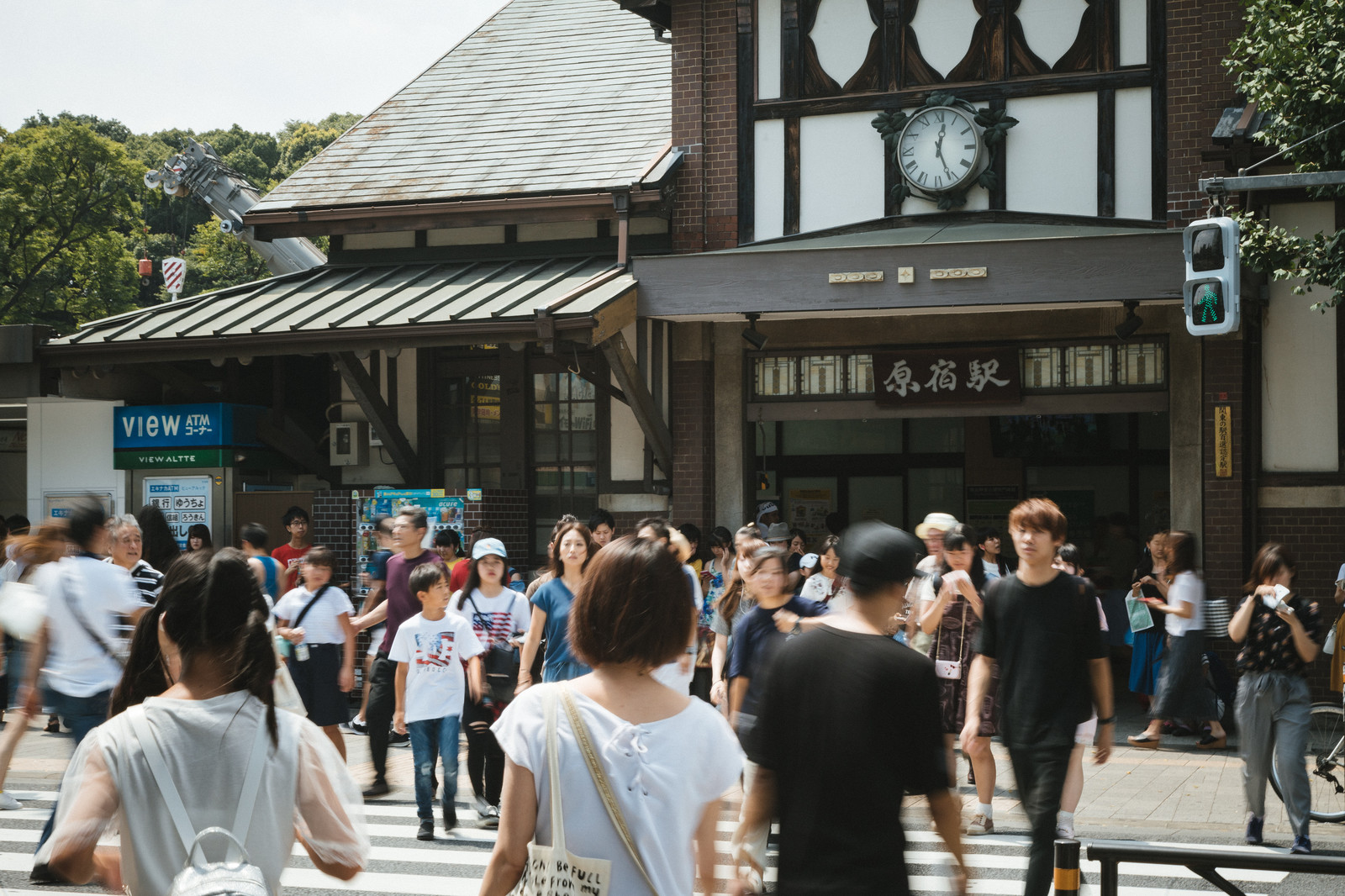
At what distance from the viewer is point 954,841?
3.54 metres

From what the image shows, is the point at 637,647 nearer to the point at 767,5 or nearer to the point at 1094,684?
the point at 1094,684

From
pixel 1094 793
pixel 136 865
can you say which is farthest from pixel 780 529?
pixel 136 865

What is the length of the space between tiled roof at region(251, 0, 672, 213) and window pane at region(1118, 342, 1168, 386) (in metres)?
5.75

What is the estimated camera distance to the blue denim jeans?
8234mm

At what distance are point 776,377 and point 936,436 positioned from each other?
4209 millimetres

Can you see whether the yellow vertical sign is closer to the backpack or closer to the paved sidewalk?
the paved sidewalk

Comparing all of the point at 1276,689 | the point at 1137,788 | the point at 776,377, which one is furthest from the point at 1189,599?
the point at 776,377

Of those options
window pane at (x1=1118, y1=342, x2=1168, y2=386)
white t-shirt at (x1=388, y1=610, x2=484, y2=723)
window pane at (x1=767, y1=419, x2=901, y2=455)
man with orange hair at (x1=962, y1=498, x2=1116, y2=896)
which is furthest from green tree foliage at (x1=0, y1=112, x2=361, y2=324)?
man with orange hair at (x1=962, y1=498, x2=1116, y2=896)

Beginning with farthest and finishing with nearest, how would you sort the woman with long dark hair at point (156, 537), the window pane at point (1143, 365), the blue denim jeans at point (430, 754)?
the window pane at point (1143, 365) < the woman with long dark hair at point (156, 537) < the blue denim jeans at point (430, 754)

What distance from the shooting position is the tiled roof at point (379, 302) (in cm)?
1388

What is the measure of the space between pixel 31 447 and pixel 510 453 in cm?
643

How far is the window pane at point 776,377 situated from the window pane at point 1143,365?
11.7 ft

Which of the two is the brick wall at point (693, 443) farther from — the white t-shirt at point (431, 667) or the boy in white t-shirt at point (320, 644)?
the white t-shirt at point (431, 667)

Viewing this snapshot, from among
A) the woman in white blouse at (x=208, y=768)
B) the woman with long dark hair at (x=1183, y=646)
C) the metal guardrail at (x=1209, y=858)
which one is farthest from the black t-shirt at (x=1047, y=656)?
the woman with long dark hair at (x=1183, y=646)
